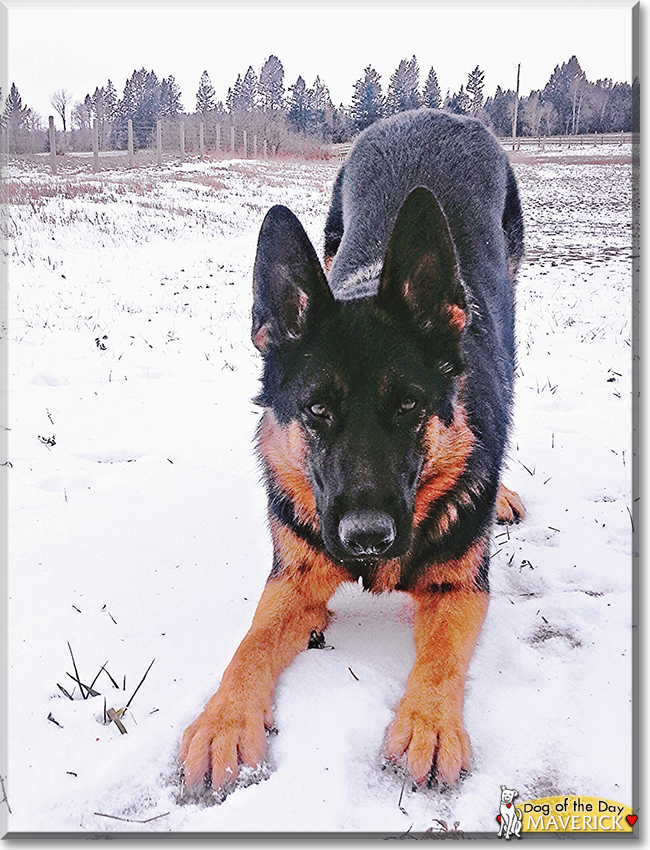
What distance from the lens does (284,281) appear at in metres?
2.30

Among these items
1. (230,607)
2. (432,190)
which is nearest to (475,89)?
(432,190)

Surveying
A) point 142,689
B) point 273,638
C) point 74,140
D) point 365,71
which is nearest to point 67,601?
point 142,689

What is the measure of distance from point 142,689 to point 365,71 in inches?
127

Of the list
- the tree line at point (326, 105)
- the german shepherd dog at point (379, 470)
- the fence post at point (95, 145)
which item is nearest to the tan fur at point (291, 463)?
the german shepherd dog at point (379, 470)

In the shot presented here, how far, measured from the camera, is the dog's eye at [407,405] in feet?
6.98

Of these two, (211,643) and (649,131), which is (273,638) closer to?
(211,643)

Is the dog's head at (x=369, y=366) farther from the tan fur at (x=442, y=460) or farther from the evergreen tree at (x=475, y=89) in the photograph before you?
the evergreen tree at (x=475, y=89)

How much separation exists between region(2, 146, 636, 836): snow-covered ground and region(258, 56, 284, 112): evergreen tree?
0.84m

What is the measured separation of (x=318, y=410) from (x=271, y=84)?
106 inches

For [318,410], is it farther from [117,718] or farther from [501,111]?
[501,111]

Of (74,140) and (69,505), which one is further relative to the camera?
(74,140)

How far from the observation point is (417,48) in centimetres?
311

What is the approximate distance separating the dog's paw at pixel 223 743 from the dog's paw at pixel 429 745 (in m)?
0.40

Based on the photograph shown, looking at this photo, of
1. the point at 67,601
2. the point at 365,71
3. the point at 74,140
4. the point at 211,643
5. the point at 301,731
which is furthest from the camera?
the point at 74,140
